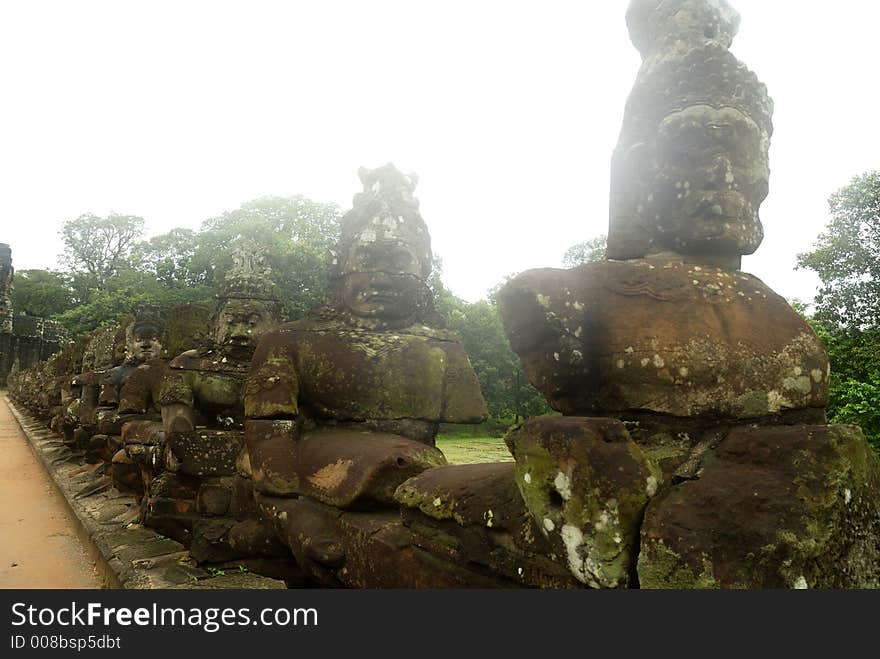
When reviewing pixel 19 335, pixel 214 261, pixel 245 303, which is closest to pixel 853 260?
pixel 245 303

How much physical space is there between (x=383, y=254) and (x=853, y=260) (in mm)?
12346

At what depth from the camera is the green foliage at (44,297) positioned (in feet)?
170

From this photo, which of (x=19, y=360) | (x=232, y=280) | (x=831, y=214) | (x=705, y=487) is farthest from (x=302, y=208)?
(x=705, y=487)

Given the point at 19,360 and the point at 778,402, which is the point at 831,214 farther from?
the point at 19,360

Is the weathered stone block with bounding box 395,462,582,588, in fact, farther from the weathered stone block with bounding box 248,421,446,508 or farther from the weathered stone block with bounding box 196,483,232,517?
the weathered stone block with bounding box 196,483,232,517

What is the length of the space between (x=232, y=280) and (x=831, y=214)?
1302 centimetres

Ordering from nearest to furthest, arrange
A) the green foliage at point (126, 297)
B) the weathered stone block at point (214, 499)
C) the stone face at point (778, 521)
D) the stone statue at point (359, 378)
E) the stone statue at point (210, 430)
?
1. the stone face at point (778, 521)
2. the stone statue at point (359, 378)
3. the stone statue at point (210, 430)
4. the weathered stone block at point (214, 499)
5. the green foliage at point (126, 297)

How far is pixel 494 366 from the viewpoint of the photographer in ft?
79.4

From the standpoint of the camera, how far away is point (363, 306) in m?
3.77

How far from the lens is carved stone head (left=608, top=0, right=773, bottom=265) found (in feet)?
7.86

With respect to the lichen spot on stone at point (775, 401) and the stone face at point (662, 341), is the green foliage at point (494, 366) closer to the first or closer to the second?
the stone face at point (662, 341)

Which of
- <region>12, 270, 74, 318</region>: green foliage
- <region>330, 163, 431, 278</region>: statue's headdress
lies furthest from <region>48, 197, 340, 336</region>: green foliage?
<region>330, 163, 431, 278</region>: statue's headdress

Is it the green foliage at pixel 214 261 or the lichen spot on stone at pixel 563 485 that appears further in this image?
the green foliage at pixel 214 261

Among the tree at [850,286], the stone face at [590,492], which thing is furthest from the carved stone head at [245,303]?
the tree at [850,286]
